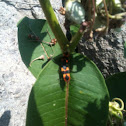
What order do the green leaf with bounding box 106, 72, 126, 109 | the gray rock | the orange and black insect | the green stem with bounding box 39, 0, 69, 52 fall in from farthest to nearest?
the gray rock → the green leaf with bounding box 106, 72, 126, 109 → the orange and black insect → the green stem with bounding box 39, 0, 69, 52

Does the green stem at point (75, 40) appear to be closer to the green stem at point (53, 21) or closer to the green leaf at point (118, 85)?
the green stem at point (53, 21)

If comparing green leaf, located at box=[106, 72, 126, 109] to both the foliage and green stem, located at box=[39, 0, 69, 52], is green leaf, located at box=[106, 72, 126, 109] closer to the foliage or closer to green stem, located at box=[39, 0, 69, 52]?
the foliage

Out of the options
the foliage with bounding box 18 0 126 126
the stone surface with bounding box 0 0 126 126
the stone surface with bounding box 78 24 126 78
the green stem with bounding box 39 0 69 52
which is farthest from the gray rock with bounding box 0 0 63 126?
the green stem with bounding box 39 0 69 52

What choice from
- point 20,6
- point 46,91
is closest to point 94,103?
point 46,91

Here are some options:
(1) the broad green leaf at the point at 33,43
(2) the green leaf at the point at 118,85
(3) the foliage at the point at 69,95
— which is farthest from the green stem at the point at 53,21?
(2) the green leaf at the point at 118,85

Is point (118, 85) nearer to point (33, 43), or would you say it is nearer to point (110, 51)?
point (33, 43)

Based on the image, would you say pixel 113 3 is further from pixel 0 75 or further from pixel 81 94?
pixel 0 75
